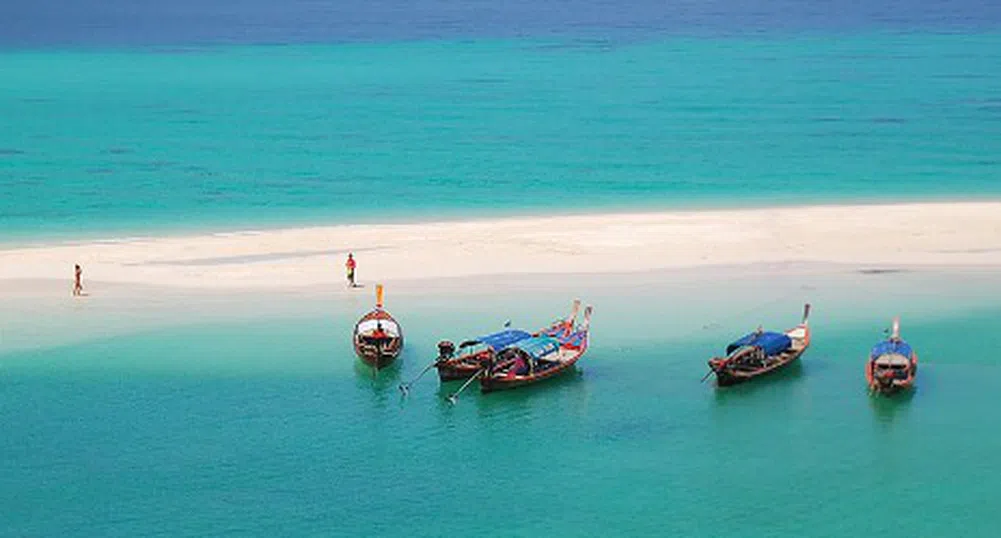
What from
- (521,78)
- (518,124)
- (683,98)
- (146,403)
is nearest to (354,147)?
(518,124)

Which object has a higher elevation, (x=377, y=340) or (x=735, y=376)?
(x=377, y=340)

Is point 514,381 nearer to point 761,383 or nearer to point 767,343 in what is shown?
point 761,383

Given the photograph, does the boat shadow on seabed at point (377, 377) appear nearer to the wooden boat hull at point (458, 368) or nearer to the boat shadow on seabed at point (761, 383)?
the wooden boat hull at point (458, 368)

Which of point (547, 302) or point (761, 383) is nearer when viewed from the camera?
point (761, 383)

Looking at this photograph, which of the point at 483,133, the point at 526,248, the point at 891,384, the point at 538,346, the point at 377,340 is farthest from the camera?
the point at 483,133

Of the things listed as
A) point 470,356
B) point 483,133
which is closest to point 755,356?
point 470,356

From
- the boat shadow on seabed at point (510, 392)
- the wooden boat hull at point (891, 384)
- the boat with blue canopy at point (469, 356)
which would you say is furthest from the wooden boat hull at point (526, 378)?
the wooden boat hull at point (891, 384)

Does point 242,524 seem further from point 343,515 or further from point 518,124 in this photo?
point 518,124
